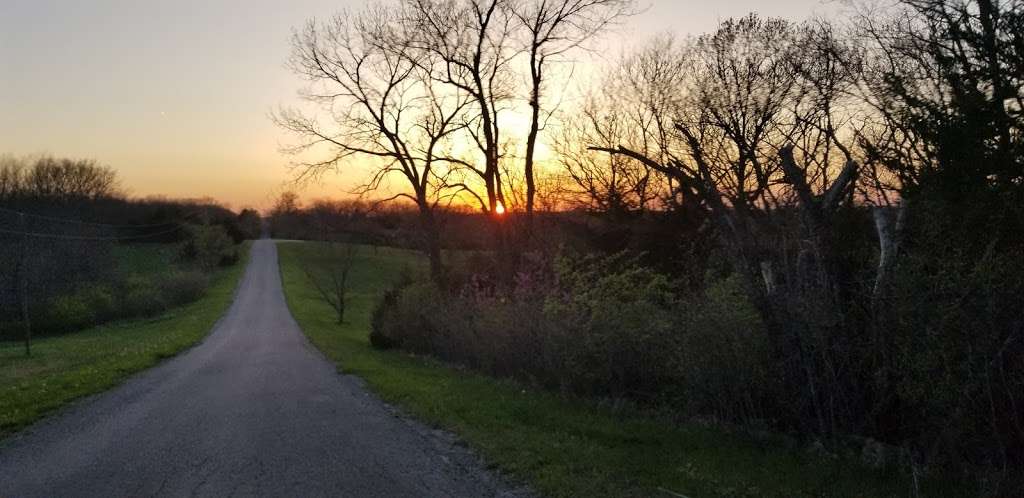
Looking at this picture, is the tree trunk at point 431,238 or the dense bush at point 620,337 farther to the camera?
the tree trunk at point 431,238

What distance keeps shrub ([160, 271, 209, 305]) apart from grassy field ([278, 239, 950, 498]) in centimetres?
4797

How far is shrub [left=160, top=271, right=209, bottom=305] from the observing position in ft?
185

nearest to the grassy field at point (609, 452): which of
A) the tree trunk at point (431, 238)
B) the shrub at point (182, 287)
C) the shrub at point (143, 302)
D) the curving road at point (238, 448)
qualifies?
the curving road at point (238, 448)

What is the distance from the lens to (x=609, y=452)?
8.29 m

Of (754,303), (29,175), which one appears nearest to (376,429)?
(754,303)

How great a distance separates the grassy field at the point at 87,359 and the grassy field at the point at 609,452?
568cm

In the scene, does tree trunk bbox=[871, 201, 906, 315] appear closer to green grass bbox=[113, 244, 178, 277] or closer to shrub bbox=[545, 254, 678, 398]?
shrub bbox=[545, 254, 678, 398]

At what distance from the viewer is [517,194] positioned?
35.0 m

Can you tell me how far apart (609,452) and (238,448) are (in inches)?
171

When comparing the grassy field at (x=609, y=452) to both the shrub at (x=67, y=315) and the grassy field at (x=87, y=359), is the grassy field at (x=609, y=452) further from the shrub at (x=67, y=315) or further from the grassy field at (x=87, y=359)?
the shrub at (x=67, y=315)

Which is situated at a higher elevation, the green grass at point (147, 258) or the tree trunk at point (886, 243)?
the tree trunk at point (886, 243)

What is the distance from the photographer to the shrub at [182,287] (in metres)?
56.5

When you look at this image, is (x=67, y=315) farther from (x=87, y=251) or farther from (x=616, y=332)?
(x=616, y=332)

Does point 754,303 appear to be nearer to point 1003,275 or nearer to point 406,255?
point 1003,275
